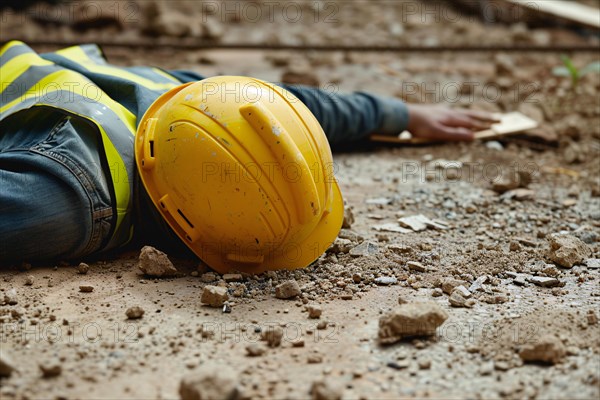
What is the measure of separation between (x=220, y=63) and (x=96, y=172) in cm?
315

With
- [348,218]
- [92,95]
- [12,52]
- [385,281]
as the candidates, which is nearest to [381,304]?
[385,281]

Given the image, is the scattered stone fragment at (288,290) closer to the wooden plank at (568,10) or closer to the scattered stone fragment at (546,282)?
the scattered stone fragment at (546,282)

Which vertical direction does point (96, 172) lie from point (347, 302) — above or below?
above

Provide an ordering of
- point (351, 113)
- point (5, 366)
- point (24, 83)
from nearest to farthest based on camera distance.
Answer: point (5, 366), point (24, 83), point (351, 113)

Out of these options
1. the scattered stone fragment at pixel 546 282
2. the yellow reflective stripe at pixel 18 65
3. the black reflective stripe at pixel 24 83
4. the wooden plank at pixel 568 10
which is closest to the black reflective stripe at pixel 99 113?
the black reflective stripe at pixel 24 83

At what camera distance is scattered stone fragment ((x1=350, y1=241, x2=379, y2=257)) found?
2919 mm

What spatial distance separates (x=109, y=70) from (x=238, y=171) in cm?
105

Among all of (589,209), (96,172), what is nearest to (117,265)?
(96,172)

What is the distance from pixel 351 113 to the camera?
13.0 ft

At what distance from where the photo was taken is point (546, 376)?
2086mm

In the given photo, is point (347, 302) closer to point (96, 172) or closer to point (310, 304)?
point (310, 304)

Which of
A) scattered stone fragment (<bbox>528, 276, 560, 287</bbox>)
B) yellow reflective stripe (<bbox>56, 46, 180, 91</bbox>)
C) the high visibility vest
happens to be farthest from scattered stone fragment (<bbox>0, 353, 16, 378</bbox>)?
scattered stone fragment (<bbox>528, 276, 560, 287</bbox>)

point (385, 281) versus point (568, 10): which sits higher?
point (568, 10)

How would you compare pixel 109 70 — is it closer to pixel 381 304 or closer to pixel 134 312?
pixel 134 312
